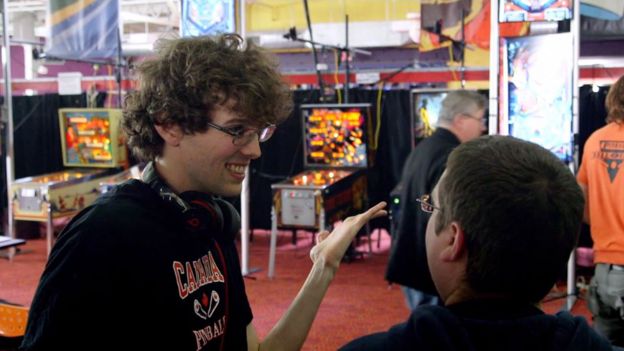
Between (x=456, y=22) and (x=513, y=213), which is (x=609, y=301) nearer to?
(x=513, y=213)

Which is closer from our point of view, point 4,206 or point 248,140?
point 248,140

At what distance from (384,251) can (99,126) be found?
3086mm

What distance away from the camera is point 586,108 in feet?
18.4

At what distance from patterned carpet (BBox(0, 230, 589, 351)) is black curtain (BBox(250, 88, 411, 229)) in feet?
2.06

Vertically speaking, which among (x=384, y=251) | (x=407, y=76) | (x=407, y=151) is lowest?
(x=384, y=251)

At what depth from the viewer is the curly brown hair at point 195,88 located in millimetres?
1395

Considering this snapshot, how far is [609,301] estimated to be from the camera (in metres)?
3.25

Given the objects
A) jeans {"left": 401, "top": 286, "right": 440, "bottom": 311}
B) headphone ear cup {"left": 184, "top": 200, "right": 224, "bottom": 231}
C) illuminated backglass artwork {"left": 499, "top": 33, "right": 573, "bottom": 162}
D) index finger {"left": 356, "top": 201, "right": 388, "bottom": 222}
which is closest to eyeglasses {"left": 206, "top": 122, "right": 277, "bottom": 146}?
headphone ear cup {"left": 184, "top": 200, "right": 224, "bottom": 231}

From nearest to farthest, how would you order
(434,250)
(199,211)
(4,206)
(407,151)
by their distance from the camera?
(434,250) < (199,211) < (407,151) < (4,206)

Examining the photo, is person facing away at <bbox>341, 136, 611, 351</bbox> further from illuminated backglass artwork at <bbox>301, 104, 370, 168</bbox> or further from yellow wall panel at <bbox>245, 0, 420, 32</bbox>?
yellow wall panel at <bbox>245, 0, 420, 32</bbox>

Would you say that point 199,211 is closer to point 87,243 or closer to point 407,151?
point 87,243

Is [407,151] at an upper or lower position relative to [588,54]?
lower

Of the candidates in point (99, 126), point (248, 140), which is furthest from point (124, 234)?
point (99, 126)

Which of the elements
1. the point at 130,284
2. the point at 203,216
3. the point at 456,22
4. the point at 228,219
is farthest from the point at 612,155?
the point at 456,22
